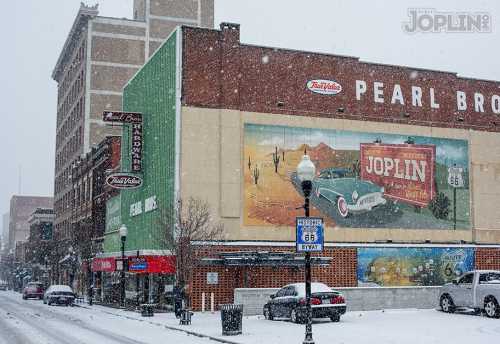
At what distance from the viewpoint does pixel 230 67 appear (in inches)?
1512

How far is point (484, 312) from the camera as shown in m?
28.0

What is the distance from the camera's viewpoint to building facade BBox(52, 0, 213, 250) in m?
75.1

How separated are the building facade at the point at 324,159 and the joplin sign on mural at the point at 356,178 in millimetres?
71

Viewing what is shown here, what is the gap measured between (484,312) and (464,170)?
17.3 meters

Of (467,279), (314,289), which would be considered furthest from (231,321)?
(467,279)

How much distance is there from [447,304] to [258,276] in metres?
10.3

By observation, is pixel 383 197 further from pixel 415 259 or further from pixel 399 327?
pixel 399 327

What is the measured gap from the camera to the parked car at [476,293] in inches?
1048

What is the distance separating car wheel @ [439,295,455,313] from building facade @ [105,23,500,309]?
351 inches

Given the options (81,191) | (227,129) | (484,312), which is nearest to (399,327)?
(484,312)

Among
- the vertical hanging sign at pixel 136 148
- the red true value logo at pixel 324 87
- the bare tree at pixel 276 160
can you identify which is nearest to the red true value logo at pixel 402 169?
the red true value logo at pixel 324 87

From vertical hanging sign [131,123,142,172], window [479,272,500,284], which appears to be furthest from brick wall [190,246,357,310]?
window [479,272,500,284]

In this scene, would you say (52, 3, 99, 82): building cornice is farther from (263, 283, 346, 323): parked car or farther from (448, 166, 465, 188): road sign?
(263, 283, 346, 323): parked car

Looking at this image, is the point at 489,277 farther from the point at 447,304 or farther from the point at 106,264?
the point at 106,264
